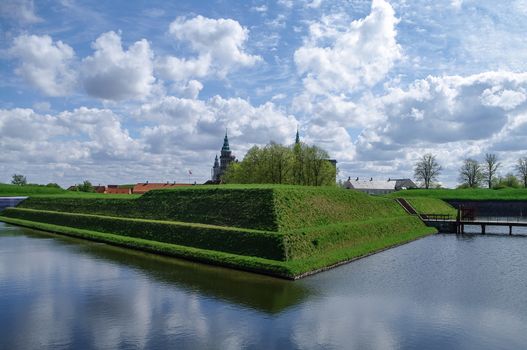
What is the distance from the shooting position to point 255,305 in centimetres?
2322

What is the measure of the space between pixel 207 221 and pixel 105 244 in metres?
12.0

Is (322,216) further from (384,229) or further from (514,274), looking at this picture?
(514,274)

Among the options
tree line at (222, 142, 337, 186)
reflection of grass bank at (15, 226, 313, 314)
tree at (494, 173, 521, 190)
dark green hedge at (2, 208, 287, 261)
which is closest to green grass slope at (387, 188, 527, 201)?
tree line at (222, 142, 337, 186)

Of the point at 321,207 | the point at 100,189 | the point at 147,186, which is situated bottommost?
the point at 321,207

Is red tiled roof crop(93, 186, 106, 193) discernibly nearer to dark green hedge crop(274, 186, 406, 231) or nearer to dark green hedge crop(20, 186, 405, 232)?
dark green hedge crop(20, 186, 405, 232)

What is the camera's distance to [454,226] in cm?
6462

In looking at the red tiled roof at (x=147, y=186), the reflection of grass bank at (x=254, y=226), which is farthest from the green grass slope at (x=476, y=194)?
the red tiled roof at (x=147, y=186)

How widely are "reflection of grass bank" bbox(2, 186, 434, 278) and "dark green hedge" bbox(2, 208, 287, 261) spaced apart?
8cm

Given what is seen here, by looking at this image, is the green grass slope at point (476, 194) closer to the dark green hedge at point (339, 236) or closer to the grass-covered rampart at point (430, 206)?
the grass-covered rampart at point (430, 206)

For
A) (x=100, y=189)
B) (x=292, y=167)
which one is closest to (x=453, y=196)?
(x=292, y=167)

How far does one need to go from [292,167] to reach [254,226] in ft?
169

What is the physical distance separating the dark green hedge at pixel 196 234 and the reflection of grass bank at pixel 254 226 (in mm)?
81

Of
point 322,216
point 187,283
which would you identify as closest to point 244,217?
point 322,216

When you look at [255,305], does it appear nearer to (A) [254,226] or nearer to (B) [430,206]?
(A) [254,226]
